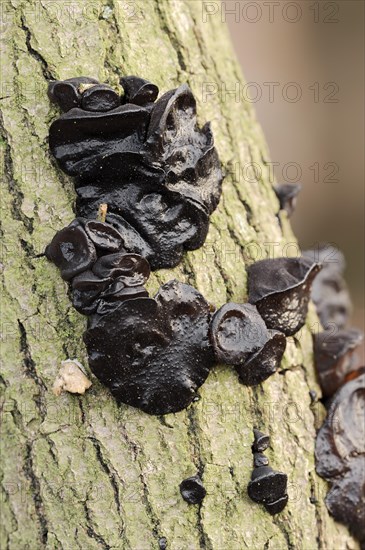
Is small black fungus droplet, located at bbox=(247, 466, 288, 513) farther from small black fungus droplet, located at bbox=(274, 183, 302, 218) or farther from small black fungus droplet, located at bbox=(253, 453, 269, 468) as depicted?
small black fungus droplet, located at bbox=(274, 183, 302, 218)

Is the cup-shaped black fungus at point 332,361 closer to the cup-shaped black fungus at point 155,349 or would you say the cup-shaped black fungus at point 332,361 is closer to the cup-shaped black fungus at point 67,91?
the cup-shaped black fungus at point 155,349

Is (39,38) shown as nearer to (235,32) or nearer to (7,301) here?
(7,301)

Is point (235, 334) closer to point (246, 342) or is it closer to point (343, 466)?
point (246, 342)

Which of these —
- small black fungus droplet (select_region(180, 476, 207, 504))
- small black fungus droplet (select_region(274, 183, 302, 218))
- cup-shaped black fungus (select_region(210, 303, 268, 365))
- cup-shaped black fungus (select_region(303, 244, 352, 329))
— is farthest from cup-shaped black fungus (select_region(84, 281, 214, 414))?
cup-shaped black fungus (select_region(303, 244, 352, 329))

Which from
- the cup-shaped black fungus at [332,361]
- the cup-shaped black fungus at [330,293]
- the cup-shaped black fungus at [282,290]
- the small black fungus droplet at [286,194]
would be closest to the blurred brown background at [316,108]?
the cup-shaped black fungus at [330,293]

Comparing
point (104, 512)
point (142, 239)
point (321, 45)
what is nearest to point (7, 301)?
point (142, 239)

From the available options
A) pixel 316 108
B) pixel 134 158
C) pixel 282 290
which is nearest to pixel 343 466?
pixel 282 290
